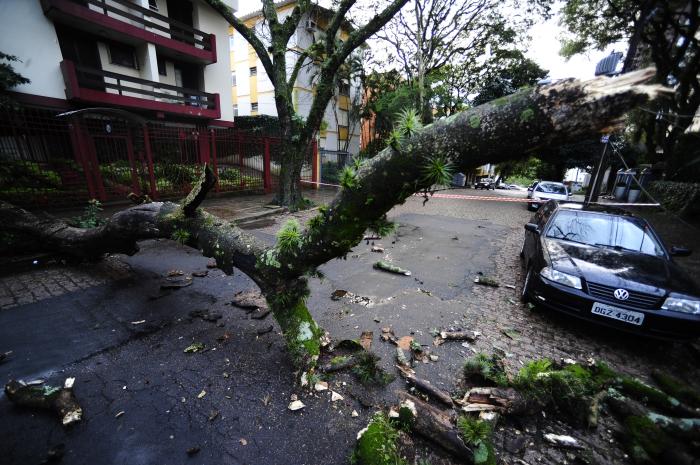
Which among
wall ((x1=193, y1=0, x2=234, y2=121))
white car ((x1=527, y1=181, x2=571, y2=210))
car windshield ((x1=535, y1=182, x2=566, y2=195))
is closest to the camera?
white car ((x1=527, y1=181, x2=571, y2=210))

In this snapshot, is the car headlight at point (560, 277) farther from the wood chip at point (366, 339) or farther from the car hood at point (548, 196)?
the car hood at point (548, 196)

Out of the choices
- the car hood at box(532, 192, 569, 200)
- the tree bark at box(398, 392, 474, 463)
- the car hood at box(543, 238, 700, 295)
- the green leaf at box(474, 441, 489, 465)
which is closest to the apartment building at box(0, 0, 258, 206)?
the tree bark at box(398, 392, 474, 463)

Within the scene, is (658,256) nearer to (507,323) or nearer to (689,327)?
(689,327)

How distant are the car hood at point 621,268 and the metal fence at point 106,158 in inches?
428

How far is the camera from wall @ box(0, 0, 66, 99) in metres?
10.1

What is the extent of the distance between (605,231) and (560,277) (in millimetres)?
1542

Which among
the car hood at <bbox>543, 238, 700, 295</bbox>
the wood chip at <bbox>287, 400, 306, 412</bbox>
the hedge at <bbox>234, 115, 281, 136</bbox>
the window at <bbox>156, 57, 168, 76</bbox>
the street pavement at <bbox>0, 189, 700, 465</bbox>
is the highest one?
the window at <bbox>156, 57, 168, 76</bbox>

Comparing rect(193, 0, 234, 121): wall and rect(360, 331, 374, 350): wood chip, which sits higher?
A: rect(193, 0, 234, 121): wall

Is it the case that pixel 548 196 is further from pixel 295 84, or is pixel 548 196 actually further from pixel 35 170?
pixel 295 84

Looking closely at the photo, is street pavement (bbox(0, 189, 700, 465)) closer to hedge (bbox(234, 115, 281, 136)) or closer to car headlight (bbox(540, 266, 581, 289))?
car headlight (bbox(540, 266, 581, 289))

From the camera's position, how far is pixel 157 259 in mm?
5668

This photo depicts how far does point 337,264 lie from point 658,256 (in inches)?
191

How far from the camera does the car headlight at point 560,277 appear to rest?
3559 millimetres

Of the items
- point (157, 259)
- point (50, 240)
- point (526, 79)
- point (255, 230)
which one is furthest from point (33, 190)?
point (526, 79)
